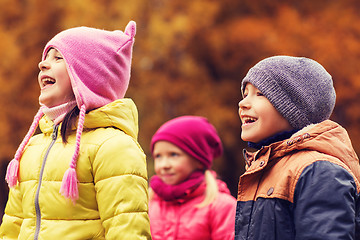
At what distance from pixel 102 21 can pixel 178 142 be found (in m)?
7.51

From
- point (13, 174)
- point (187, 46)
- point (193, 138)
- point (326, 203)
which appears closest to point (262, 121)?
point (326, 203)

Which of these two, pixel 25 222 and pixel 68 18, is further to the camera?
pixel 68 18

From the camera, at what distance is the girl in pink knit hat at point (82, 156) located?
2889 mm

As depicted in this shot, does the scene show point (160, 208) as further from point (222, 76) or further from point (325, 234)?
point (222, 76)

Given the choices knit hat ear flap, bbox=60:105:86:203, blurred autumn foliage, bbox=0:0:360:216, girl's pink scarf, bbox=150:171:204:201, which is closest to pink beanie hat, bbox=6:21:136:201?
knit hat ear flap, bbox=60:105:86:203

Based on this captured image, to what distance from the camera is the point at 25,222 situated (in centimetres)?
303

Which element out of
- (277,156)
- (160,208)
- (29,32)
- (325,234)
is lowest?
(160,208)

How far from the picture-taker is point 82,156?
9.84 feet

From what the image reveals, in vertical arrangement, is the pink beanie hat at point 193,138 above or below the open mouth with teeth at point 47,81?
below

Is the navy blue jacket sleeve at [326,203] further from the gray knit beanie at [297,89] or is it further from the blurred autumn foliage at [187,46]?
the blurred autumn foliage at [187,46]

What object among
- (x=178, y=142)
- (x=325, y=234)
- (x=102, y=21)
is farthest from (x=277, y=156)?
(x=102, y=21)

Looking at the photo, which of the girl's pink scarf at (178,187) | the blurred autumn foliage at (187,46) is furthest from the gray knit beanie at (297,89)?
the blurred autumn foliage at (187,46)

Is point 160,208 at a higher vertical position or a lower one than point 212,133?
lower

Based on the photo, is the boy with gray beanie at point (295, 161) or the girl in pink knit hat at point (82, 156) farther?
the girl in pink knit hat at point (82, 156)
